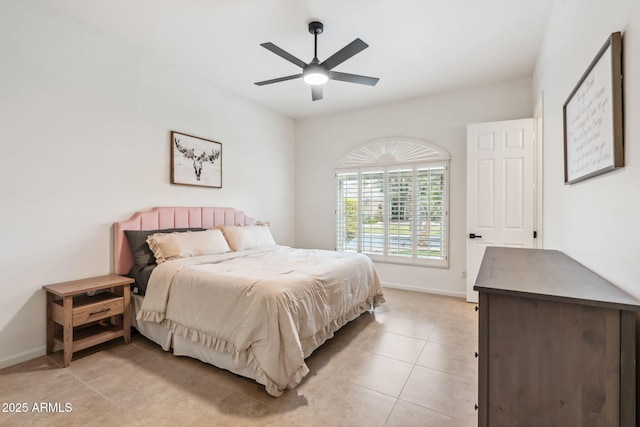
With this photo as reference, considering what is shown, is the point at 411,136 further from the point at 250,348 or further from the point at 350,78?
the point at 250,348

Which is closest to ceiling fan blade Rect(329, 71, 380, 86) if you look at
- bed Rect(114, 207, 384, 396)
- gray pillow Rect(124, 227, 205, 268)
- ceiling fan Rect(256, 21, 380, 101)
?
ceiling fan Rect(256, 21, 380, 101)

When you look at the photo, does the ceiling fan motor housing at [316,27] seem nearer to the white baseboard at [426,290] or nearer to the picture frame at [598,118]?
the picture frame at [598,118]

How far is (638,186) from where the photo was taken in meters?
1.03

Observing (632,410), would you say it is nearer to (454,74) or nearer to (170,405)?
(170,405)

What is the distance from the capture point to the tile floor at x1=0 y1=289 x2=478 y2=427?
1803 millimetres

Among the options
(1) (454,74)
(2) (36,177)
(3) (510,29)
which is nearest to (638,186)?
(3) (510,29)

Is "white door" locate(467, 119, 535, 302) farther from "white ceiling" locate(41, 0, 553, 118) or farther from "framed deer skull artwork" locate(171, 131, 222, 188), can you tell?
"framed deer skull artwork" locate(171, 131, 222, 188)

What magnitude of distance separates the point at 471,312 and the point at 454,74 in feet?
9.79

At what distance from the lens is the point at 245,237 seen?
12.6ft

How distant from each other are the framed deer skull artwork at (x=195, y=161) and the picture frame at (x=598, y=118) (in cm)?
376

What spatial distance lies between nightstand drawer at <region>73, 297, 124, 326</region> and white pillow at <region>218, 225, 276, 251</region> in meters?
1.30

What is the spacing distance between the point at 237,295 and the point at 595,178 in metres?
2.23

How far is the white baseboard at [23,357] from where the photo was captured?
2367 millimetres

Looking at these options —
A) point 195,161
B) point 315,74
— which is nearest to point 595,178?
point 315,74
